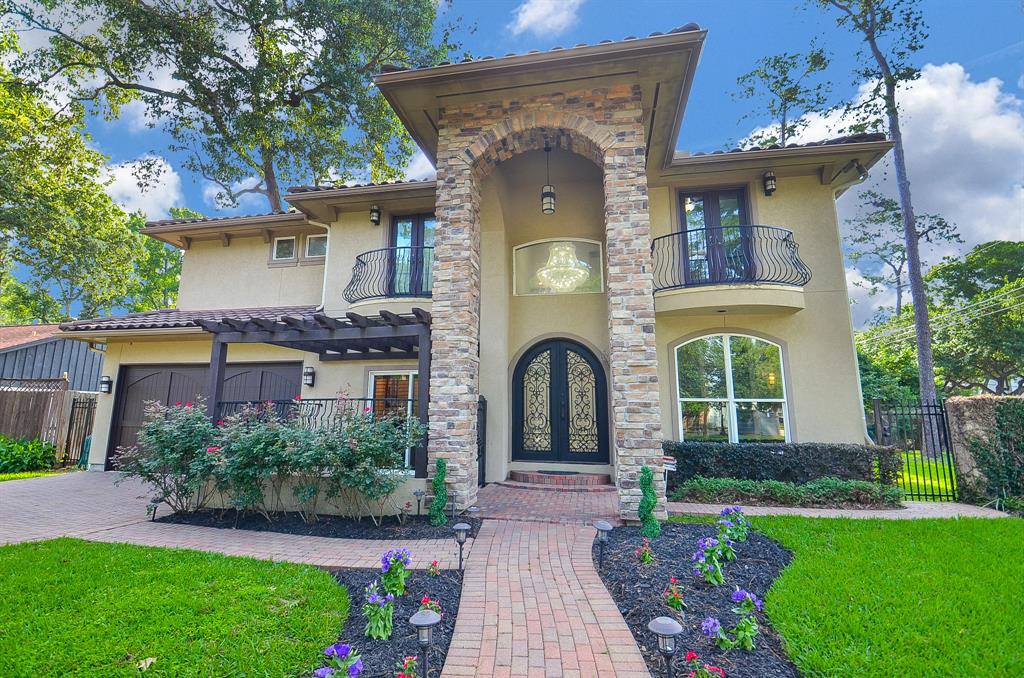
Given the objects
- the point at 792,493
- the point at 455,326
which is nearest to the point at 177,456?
the point at 455,326

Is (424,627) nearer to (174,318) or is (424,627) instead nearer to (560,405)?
(560,405)

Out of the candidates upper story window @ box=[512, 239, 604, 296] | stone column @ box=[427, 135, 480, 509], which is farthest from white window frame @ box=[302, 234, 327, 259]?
stone column @ box=[427, 135, 480, 509]

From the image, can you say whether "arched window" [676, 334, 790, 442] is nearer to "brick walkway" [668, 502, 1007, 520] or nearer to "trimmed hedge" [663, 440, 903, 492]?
"trimmed hedge" [663, 440, 903, 492]

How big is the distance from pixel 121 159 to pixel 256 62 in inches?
206

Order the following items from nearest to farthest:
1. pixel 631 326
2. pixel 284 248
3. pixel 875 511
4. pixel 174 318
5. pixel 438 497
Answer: pixel 438 497 < pixel 631 326 < pixel 875 511 < pixel 174 318 < pixel 284 248

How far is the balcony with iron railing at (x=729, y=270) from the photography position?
8.00 m

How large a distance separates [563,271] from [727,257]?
10.7 feet

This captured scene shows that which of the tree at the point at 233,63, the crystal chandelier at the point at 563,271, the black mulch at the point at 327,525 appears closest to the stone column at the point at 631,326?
the black mulch at the point at 327,525

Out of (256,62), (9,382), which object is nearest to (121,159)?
(256,62)

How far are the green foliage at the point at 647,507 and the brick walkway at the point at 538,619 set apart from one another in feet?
2.44

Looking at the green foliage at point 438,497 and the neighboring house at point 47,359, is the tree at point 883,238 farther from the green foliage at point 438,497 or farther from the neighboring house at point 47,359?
the neighboring house at point 47,359

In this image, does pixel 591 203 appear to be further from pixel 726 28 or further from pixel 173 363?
pixel 173 363

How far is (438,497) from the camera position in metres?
5.66

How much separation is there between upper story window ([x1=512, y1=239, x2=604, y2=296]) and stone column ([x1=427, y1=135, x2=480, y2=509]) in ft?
8.67
